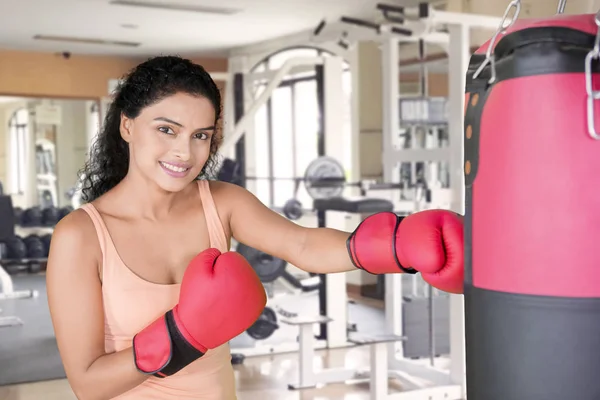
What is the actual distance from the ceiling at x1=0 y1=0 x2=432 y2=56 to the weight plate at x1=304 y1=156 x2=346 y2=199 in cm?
152

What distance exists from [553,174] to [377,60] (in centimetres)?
556

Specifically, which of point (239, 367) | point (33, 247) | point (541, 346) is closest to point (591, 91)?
point (541, 346)

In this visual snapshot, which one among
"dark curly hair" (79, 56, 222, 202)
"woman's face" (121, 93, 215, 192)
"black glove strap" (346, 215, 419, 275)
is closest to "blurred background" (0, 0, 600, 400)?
"dark curly hair" (79, 56, 222, 202)

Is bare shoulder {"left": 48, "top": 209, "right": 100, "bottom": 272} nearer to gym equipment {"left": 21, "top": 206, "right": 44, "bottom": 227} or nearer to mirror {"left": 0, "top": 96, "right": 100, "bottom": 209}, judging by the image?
gym equipment {"left": 21, "top": 206, "right": 44, "bottom": 227}

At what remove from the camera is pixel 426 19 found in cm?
337

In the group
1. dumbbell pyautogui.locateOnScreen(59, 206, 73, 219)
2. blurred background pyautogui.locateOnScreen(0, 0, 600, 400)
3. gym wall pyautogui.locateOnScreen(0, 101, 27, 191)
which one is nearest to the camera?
blurred background pyautogui.locateOnScreen(0, 0, 600, 400)

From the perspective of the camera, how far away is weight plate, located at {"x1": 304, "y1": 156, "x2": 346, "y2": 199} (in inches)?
181

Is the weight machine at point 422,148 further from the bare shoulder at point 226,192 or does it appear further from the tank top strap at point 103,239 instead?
the tank top strap at point 103,239

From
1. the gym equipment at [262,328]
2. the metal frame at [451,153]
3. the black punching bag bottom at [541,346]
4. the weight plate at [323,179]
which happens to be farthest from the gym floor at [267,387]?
the black punching bag bottom at [541,346]

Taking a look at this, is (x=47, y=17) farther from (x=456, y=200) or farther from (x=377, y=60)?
(x=456, y=200)

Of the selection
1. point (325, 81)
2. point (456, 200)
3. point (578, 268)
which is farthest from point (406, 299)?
point (578, 268)

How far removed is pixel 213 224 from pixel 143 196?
0.46 ft

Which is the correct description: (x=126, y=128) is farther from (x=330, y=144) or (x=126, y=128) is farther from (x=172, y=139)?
(x=330, y=144)

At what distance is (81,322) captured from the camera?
45.1 inches
